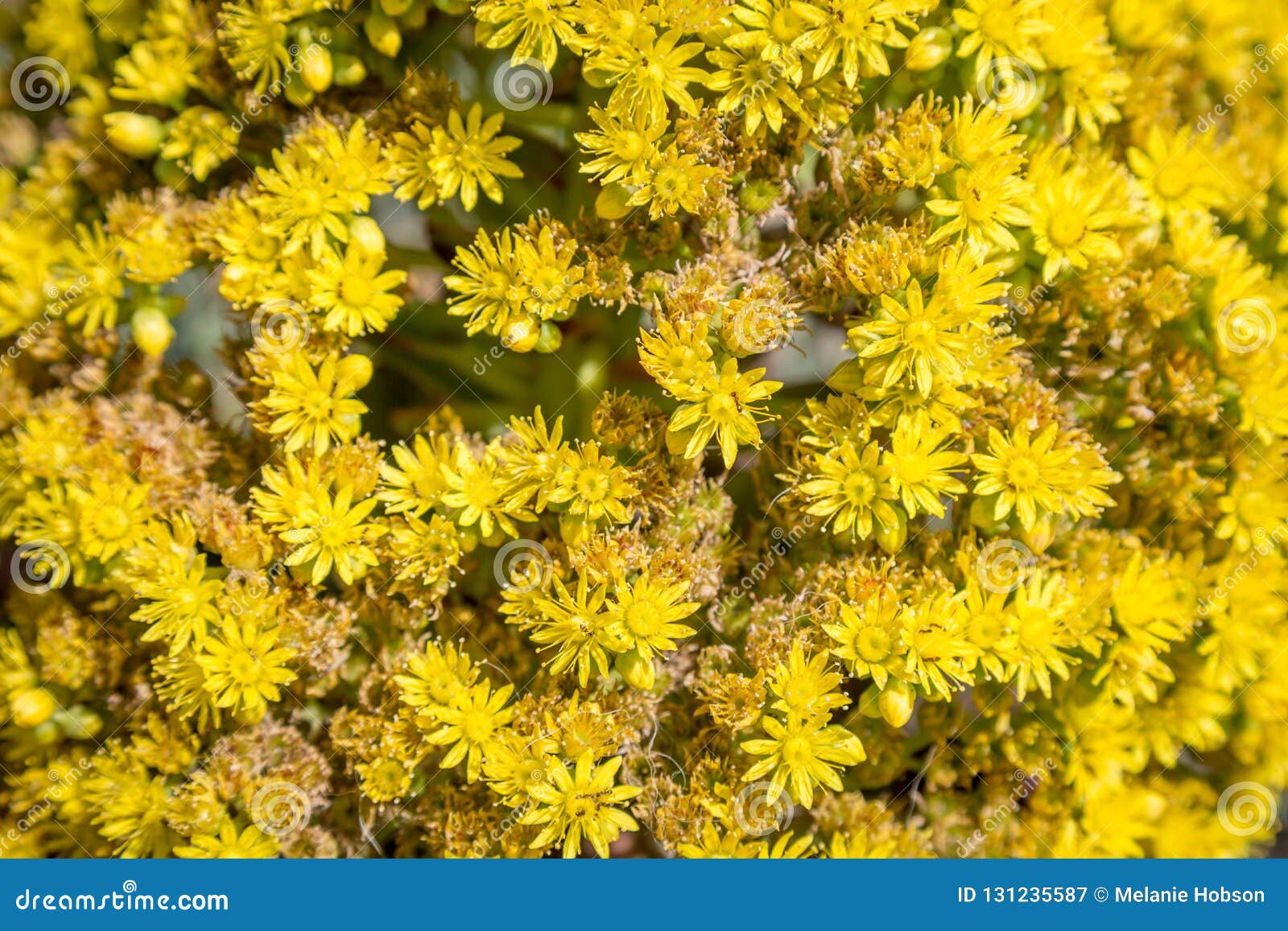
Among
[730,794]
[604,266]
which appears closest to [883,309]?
[604,266]

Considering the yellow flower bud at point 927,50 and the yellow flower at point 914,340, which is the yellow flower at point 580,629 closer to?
the yellow flower at point 914,340

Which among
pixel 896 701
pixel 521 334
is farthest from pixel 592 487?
pixel 896 701

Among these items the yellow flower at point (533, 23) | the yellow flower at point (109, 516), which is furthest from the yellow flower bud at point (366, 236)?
the yellow flower at point (109, 516)

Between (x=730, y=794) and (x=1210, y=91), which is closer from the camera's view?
(x=730, y=794)

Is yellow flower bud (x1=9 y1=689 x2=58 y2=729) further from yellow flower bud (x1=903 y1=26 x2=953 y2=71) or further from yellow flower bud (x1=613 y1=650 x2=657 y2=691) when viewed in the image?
yellow flower bud (x1=903 y1=26 x2=953 y2=71)

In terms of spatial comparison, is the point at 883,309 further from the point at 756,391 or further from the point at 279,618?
the point at 279,618

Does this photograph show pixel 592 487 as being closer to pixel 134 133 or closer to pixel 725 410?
pixel 725 410

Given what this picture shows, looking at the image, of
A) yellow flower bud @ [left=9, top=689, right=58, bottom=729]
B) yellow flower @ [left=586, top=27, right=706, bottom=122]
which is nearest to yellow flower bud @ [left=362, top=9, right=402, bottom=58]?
yellow flower @ [left=586, top=27, right=706, bottom=122]
